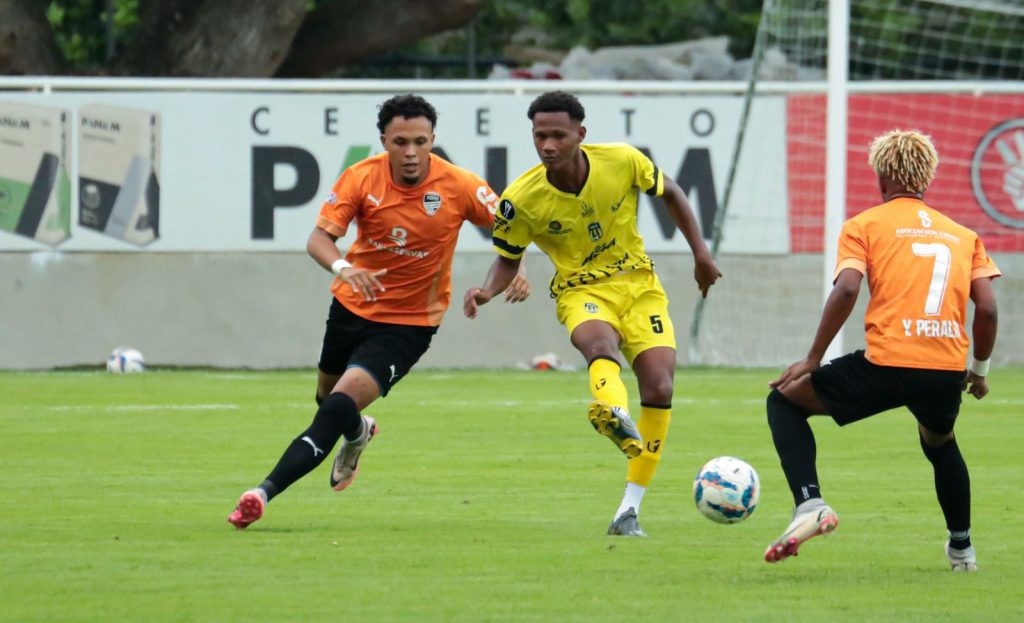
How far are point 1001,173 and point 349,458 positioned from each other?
12.5 m

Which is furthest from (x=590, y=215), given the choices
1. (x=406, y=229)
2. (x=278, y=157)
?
(x=278, y=157)

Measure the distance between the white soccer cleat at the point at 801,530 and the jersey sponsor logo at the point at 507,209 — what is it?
2522 millimetres

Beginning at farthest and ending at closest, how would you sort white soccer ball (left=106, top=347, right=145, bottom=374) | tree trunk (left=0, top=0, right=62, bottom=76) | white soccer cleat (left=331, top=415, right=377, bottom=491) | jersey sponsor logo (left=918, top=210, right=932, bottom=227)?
tree trunk (left=0, top=0, right=62, bottom=76) < white soccer ball (left=106, top=347, right=145, bottom=374) < white soccer cleat (left=331, top=415, right=377, bottom=491) < jersey sponsor logo (left=918, top=210, right=932, bottom=227)

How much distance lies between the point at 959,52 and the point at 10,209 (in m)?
13.8

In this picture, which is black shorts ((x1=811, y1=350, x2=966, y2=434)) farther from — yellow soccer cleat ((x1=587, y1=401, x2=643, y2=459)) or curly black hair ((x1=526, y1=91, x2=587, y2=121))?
curly black hair ((x1=526, y1=91, x2=587, y2=121))

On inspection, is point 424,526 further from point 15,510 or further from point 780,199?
point 780,199

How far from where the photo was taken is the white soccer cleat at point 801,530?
6797 mm

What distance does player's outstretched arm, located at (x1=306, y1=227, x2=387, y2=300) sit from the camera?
822 centimetres

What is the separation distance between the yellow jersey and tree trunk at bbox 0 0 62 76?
1481cm

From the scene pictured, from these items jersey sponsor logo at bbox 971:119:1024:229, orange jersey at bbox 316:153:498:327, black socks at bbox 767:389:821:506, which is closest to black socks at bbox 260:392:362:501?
orange jersey at bbox 316:153:498:327

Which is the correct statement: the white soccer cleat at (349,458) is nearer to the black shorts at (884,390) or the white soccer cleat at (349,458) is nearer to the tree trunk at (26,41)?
the black shorts at (884,390)

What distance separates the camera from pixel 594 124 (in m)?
19.8

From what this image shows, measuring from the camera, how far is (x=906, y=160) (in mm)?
7121

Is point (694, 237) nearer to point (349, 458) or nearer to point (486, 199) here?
point (486, 199)
